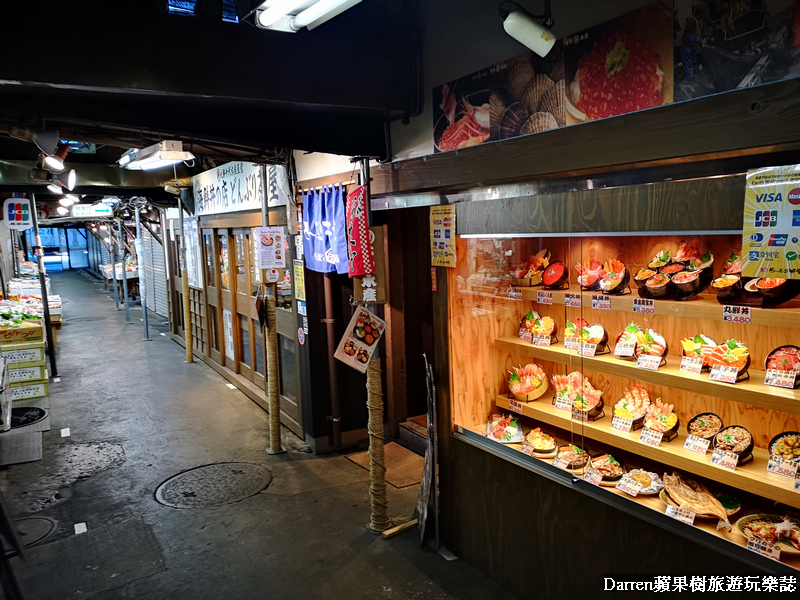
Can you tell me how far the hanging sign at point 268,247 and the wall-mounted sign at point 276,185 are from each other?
24.2 inches

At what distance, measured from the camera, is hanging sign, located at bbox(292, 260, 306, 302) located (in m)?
7.84

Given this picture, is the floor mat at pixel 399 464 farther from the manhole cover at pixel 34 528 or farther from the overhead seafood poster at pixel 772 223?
the overhead seafood poster at pixel 772 223

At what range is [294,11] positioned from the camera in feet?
12.0

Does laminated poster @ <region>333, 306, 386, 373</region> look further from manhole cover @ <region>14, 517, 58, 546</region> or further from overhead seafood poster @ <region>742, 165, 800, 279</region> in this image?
manhole cover @ <region>14, 517, 58, 546</region>

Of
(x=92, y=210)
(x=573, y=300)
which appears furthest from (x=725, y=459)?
(x=92, y=210)

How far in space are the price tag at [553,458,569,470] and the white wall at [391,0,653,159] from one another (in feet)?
9.21

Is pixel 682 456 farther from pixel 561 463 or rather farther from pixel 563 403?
pixel 563 403

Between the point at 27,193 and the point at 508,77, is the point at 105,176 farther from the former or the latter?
the point at 508,77

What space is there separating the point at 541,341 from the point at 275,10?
10.3 ft

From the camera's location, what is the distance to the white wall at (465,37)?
365cm

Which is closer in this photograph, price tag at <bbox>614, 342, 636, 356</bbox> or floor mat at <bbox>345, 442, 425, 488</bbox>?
price tag at <bbox>614, 342, 636, 356</bbox>

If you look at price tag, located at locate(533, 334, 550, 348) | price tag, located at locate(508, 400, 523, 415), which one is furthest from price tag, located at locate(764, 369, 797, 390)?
price tag, located at locate(508, 400, 523, 415)

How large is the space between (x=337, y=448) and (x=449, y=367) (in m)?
3.55

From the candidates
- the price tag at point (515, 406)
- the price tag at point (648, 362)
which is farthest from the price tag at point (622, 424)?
the price tag at point (515, 406)
